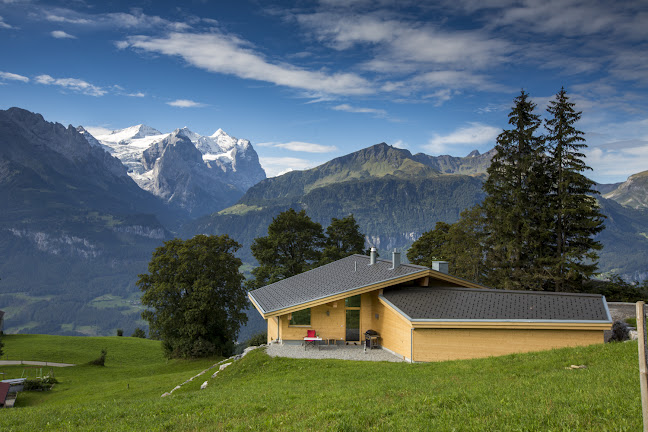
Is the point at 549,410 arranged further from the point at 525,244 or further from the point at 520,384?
the point at 525,244

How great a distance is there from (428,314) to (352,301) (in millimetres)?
5495

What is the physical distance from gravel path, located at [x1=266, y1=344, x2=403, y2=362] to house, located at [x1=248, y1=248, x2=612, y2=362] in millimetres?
674

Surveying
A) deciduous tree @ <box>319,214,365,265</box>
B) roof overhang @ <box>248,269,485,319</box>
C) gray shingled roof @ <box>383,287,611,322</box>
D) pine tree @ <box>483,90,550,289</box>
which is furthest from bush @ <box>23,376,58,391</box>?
pine tree @ <box>483,90,550,289</box>

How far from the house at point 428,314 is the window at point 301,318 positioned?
1 centimetres

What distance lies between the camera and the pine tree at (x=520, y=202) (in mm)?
34250

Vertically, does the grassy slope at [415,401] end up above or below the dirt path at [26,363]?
above

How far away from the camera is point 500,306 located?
1955 centimetres

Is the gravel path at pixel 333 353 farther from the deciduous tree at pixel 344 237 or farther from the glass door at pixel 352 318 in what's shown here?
the deciduous tree at pixel 344 237

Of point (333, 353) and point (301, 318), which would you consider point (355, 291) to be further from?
point (301, 318)

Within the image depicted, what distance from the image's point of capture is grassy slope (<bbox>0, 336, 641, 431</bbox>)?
7.02m

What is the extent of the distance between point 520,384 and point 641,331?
6342mm

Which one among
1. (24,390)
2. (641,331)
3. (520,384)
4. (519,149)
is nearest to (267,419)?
(520,384)

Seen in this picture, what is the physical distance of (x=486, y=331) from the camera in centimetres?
1883

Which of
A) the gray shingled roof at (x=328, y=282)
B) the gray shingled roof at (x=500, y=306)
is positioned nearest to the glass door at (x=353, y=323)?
the gray shingled roof at (x=328, y=282)
